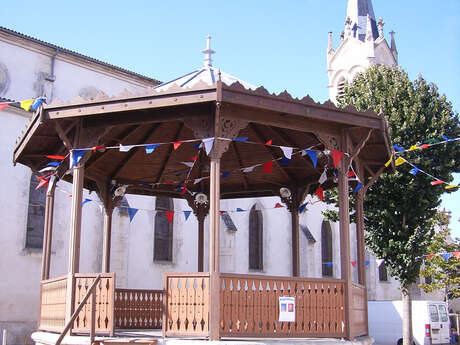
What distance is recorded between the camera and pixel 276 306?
30.7ft

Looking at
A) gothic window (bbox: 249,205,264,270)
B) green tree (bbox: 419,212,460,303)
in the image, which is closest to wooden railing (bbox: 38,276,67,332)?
green tree (bbox: 419,212,460,303)

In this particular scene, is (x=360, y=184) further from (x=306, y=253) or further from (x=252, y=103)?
(x=306, y=253)

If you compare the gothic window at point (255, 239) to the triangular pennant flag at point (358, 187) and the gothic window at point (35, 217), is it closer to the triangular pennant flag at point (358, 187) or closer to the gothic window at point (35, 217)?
the gothic window at point (35, 217)

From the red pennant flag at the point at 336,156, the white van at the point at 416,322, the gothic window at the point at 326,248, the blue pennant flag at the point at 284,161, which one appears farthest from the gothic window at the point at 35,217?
the gothic window at the point at 326,248

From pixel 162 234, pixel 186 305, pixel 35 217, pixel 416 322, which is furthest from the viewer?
pixel 162 234

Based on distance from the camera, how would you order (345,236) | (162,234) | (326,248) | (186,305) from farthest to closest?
(326,248)
(162,234)
(345,236)
(186,305)

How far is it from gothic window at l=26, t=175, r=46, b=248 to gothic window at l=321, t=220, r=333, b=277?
701 inches

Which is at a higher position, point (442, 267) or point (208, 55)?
point (208, 55)

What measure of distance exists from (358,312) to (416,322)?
1345 centimetres

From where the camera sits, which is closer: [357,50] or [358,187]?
[358,187]

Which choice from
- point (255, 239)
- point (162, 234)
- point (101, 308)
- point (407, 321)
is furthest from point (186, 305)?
point (255, 239)

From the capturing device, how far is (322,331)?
9641 mm

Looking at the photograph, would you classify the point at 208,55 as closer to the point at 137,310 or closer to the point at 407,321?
the point at 137,310

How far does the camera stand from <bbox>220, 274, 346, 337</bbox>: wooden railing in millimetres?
8969
